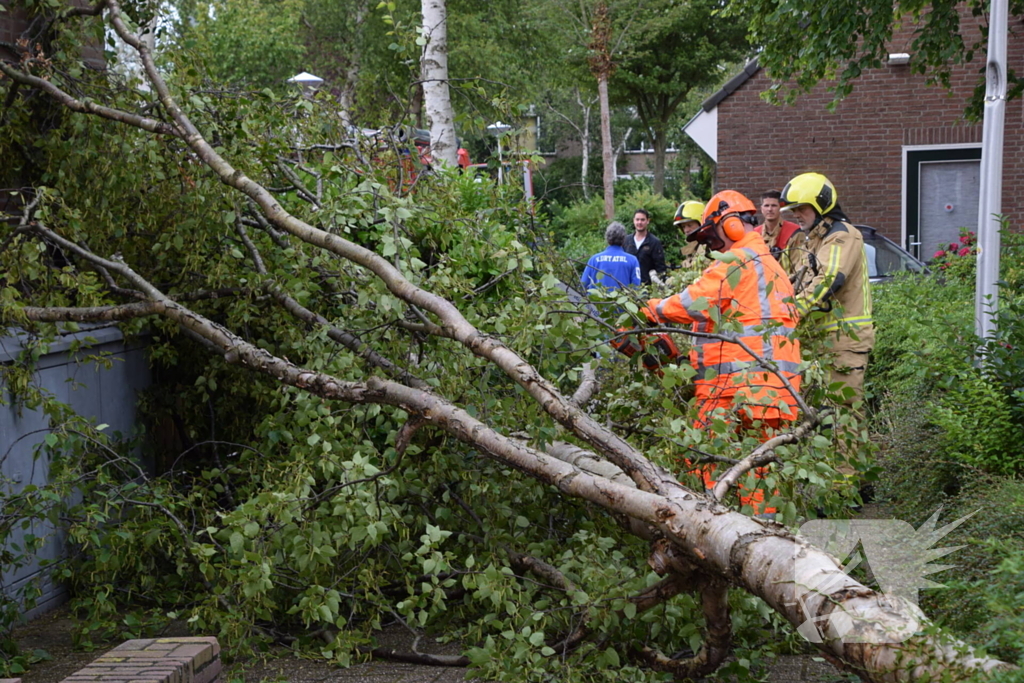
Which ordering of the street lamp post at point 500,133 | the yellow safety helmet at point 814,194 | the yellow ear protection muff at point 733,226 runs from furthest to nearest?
the yellow safety helmet at point 814,194
the street lamp post at point 500,133
the yellow ear protection muff at point 733,226

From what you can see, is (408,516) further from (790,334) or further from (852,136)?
(852,136)

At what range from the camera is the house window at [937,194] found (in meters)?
17.5

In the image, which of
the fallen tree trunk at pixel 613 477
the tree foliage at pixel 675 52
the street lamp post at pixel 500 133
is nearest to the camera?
the fallen tree trunk at pixel 613 477

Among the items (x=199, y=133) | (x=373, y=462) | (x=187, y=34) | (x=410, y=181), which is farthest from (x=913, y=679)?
(x=187, y=34)

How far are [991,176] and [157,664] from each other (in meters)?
6.28

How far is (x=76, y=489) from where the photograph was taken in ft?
16.8

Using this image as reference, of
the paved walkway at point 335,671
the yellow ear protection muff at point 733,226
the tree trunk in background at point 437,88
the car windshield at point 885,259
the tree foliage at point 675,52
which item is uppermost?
the tree foliage at point 675,52

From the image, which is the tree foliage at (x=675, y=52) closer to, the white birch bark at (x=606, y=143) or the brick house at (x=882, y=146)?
the white birch bark at (x=606, y=143)

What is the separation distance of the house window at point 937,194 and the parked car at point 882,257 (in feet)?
17.2

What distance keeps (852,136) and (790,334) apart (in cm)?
1455

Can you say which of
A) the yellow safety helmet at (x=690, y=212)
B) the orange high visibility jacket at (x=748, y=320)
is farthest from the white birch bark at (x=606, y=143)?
the orange high visibility jacket at (x=748, y=320)

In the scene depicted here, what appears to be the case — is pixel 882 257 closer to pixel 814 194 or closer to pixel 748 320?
pixel 814 194

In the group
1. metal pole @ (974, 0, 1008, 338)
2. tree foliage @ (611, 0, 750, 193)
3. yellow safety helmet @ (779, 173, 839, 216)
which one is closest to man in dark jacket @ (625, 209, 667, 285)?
metal pole @ (974, 0, 1008, 338)

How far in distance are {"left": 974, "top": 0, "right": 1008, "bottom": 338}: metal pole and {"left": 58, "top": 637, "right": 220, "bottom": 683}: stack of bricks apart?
5171 mm
